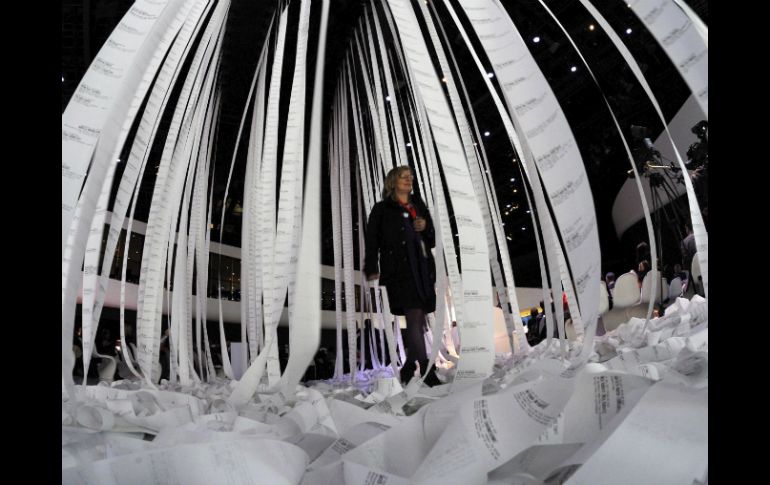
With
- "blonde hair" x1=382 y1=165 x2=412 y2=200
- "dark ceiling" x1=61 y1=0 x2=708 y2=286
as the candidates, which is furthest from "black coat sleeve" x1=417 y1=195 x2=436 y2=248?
"dark ceiling" x1=61 y1=0 x2=708 y2=286

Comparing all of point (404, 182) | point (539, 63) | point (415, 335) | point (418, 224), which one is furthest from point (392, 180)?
point (539, 63)

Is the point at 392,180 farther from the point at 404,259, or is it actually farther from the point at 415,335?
the point at 415,335

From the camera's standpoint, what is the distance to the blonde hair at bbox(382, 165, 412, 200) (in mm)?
2178

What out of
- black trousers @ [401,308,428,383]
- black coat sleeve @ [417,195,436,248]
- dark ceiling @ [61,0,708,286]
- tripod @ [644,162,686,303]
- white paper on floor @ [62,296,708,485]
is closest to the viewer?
white paper on floor @ [62,296,708,485]

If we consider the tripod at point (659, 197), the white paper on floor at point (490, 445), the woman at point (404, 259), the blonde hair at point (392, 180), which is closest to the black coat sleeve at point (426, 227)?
Answer: the woman at point (404, 259)

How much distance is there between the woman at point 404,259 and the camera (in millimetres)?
2170

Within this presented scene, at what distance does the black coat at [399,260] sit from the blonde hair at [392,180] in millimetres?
27

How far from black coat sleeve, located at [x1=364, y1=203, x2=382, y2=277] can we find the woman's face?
102 mm

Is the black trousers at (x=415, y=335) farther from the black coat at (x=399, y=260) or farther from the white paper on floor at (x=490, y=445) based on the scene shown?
the white paper on floor at (x=490, y=445)

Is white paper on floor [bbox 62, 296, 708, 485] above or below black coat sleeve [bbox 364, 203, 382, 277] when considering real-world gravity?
below

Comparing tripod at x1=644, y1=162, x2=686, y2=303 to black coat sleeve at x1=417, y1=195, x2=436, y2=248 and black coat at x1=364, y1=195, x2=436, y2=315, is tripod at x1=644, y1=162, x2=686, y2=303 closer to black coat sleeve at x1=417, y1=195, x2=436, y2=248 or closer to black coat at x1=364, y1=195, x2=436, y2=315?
black coat sleeve at x1=417, y1=195, x2=436, y2=248
